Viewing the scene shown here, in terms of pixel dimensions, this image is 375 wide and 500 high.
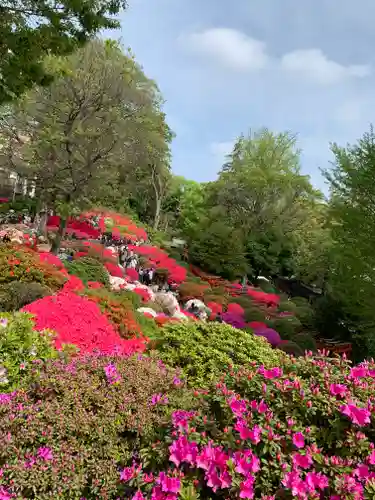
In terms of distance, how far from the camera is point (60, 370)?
12.5ft

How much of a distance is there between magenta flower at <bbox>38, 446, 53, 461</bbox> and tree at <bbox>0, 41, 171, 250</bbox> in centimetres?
1363

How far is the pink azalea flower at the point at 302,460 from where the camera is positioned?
2.46 meters

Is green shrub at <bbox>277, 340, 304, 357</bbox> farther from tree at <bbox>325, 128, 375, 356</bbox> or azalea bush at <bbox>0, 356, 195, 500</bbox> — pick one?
azalea bush at <bbox>0, 356, 195, 500</bbox>

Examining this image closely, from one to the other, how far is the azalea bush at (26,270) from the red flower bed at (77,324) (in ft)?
8.83

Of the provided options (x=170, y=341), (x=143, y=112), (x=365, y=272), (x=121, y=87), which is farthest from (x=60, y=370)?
(x=143, y=112)

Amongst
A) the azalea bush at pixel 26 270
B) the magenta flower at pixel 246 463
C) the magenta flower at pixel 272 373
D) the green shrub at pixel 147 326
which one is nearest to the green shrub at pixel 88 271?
the azalea bush at pixel 26 270

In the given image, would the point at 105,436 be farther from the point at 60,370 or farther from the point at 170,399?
the point at 60,370

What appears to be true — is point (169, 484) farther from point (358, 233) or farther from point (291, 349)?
point (358, 233)

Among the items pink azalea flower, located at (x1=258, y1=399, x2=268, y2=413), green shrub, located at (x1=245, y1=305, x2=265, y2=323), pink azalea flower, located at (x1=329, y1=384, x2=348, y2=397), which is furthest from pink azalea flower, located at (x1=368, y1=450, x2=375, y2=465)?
green shrub, located at (x1=245, y1=305, x2=265, y2=323)

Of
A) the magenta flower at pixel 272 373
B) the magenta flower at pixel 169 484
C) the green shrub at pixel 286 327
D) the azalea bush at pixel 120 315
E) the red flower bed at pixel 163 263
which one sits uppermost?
the magenta flower at pixel 272 373

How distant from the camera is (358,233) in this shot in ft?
41.9

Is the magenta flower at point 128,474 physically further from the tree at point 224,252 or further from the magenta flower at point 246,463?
the tree at point 224,252

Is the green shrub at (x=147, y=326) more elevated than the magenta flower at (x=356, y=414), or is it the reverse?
the magenta flower at (x=356, y=414)

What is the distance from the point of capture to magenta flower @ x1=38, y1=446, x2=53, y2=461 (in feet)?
9.55
